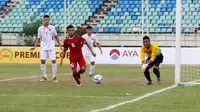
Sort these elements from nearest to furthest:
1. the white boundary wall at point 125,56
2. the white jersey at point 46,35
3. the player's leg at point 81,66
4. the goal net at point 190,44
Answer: the player's leg at point 81,66 → the white jersey at point 46,35 → the goal net at point 190,44 → the white boundary wall at point 125,56

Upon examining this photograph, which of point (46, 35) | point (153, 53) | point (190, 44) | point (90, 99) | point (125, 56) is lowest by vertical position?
point (125, 56)

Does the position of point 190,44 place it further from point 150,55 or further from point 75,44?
point 75,44

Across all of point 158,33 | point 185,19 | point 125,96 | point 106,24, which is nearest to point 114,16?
point 106,24

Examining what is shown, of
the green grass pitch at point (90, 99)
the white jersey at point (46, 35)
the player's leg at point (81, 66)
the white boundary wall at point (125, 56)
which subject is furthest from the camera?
the white boundary wall at point (125, 56)

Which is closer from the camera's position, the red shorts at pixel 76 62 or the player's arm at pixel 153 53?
the red shorts at pixel 76 62

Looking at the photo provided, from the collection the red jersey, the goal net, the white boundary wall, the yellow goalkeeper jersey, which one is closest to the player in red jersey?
the red jersey

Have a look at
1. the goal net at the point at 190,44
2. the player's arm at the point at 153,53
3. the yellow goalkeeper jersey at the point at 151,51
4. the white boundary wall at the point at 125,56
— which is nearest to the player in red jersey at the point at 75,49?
the yellow goalkeeper jersey at the point at 151,51

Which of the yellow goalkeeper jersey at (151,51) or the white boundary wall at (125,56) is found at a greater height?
the yellow goalkeeper jersey at (151,51)

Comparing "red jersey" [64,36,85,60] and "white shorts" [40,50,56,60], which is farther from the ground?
"red jersey" [64,36,85,60]

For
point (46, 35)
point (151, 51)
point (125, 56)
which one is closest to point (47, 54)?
point (46, 35)

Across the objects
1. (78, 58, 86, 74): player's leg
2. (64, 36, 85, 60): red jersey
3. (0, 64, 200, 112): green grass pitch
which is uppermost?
(64, 36, 85, 60): red jersey

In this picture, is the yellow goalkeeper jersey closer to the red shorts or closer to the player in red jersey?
the player in red jersey

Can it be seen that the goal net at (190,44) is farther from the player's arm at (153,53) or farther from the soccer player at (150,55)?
the player's arm at (153,53)

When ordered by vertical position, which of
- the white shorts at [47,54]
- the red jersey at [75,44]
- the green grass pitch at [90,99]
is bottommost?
the green grass pitch at [90,99]
